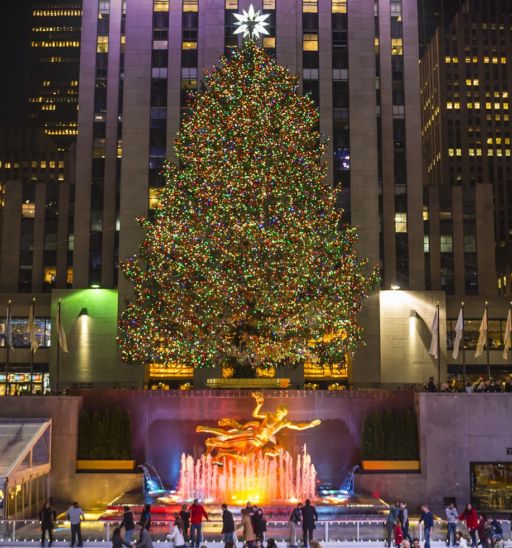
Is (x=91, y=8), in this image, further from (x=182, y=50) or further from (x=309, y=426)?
(x=309, y=426)

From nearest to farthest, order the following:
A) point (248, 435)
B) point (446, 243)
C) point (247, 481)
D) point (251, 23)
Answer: point (247, 481) → point (248, 435) → point (251, 23) → point (446, 243)

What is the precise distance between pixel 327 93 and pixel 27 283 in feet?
96.6

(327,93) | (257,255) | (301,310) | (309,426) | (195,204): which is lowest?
(309,426)

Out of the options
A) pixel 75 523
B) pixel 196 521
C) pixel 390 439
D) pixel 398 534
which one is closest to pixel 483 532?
pixel 398 534

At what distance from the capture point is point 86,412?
123 ft

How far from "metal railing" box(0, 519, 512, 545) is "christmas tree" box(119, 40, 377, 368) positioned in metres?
14.9

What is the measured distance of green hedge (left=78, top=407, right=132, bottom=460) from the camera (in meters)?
36.7

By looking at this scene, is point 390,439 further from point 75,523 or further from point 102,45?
point 102,45

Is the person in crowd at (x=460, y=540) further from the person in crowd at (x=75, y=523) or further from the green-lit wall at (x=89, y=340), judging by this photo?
the green-lit wall at (x=89, y=340)

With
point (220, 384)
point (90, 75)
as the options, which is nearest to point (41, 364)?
point (90, 75)

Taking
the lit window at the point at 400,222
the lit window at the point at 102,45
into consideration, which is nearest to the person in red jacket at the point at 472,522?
the lit window at the point at 400,222

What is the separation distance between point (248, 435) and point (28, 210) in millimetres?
43133

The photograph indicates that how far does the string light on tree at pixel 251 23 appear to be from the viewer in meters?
55.5

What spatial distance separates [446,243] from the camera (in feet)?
229
